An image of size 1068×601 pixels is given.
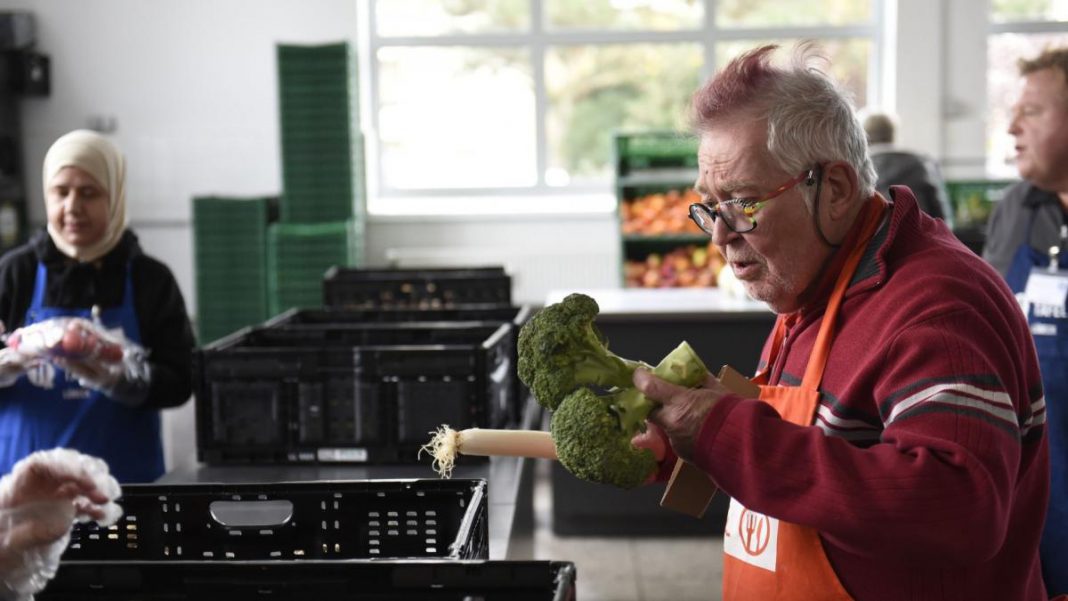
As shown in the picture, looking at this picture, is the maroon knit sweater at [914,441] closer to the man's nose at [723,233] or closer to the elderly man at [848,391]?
the elderly man at [848,391]

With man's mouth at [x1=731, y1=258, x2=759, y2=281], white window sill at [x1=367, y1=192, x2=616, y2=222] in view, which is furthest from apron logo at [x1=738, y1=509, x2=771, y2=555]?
white window sill at [x1=367, y1=192, x2=616, y2=222]

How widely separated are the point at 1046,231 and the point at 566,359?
5.74 ft

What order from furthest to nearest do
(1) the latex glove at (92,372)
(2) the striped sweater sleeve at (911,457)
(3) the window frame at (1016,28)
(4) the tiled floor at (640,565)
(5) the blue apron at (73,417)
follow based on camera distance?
1. (3) the window frame at (1016,28)
2. (4) the tiled floor at (640,565)
3. (5) the blue apron at (73,417)
4. (1) the latex glove at (92,372)
5. (2) the striped sweater sleeve at (911,457)

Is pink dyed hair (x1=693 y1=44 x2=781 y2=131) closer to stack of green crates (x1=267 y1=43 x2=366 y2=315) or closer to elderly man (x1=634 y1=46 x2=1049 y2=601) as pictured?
elderly man (x1=634 y1=46 x2=1049 y2=601)

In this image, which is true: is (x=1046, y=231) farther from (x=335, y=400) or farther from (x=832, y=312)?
(x=335, y=400)

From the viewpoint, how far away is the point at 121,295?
9.06ft

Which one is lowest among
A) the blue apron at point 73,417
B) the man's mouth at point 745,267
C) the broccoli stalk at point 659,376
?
the blue apron at point 73,417

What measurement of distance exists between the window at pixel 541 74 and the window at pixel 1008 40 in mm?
801

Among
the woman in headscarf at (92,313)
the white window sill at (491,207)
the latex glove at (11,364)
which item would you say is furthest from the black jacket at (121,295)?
the white window sill at (491,207)

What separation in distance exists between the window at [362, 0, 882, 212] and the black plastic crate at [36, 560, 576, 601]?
287 inches

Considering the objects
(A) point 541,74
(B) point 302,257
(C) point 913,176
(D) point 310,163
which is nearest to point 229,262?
(B) point 302,257

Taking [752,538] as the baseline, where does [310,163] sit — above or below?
above

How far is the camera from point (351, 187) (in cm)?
772

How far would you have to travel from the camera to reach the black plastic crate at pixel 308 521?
5.59 ft
